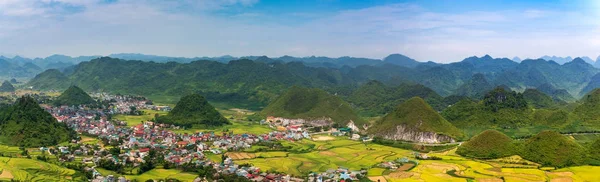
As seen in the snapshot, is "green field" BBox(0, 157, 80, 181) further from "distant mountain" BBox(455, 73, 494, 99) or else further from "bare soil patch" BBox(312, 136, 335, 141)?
"distant mountain" BBox(455, 73, 494, 99)

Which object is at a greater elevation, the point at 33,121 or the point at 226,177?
the point at 33,121

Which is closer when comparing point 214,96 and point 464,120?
point 464,120

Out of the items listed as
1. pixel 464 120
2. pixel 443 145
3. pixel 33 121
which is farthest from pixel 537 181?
pixel 33 121

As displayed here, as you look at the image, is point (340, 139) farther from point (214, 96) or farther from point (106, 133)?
point (214, 96)

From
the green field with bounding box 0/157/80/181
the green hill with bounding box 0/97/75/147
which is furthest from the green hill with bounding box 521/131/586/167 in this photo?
the green hill with bounding box 0/97/75/147

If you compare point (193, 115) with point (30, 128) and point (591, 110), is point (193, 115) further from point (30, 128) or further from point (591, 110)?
point (591, 110)

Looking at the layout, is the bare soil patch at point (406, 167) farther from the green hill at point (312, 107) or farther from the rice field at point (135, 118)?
the rice field at point (135, 118)
